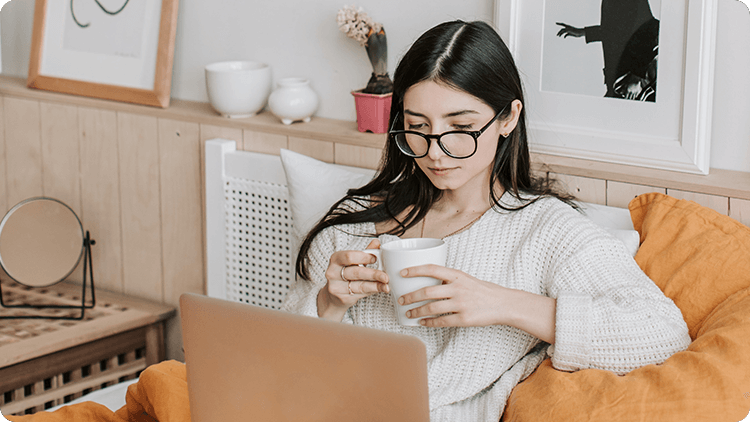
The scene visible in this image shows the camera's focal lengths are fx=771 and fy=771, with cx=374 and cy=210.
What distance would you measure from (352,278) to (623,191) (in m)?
0.62

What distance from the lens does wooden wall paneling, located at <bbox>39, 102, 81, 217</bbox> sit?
225cm

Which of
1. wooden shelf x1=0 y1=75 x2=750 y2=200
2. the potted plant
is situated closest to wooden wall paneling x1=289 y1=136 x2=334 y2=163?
wooden shelf x1=0 y1=75 x2=750 y2=200

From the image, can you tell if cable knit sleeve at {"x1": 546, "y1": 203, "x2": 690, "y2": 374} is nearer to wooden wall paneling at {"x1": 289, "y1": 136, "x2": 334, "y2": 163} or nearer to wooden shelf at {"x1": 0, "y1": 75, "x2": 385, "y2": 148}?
wooden shelf at {"x1": 0, "y1": 75, "x2": 385, "y2": 148}

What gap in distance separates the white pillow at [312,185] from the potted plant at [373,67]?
14cm

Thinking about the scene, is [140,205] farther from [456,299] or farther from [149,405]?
[456,299]

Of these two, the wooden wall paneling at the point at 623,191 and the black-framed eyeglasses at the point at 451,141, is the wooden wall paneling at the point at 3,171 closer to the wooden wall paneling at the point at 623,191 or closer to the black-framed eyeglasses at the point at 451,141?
the black-framed eyeglasses at the point at 451,141

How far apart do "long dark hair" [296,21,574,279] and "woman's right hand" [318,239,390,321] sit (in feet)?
0.77

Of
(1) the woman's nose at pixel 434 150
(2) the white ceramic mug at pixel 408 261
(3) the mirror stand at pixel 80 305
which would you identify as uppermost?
(1) the woman's nose at pixel 434 150

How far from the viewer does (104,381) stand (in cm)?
205

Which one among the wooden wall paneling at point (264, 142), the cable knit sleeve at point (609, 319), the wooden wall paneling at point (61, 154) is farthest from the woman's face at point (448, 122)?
the wooden wall paneling at point (61, 154)

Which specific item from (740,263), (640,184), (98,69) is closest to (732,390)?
(740,263)

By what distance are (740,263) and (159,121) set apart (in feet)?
4.86

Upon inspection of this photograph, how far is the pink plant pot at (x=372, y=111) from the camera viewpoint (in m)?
1.74

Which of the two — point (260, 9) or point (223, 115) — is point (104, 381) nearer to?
point (223, 115)
